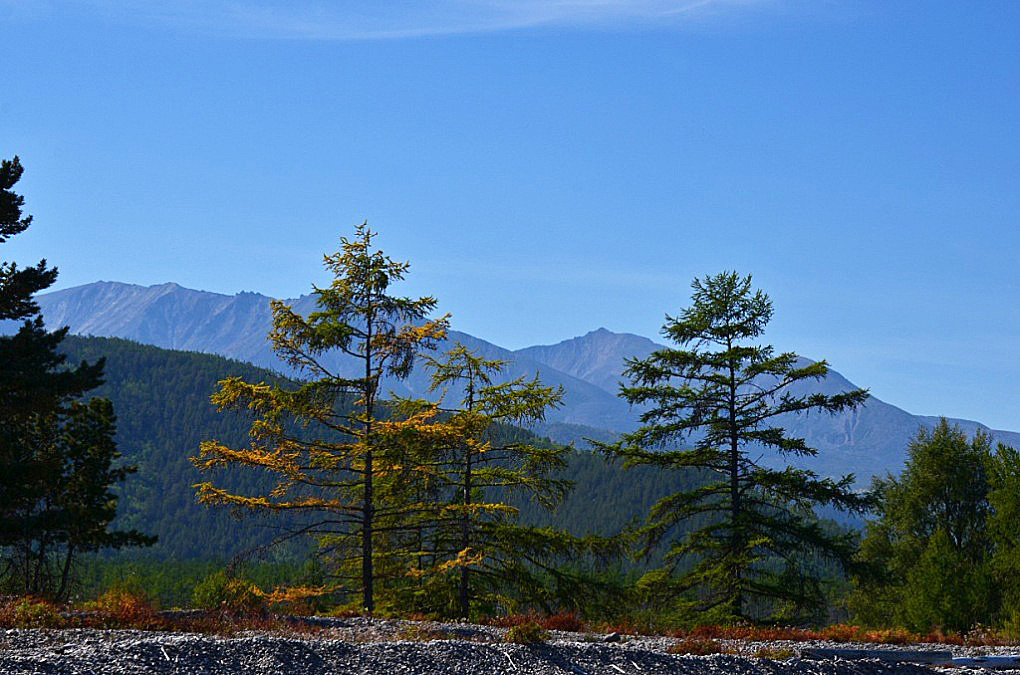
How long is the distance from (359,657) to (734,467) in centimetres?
1701

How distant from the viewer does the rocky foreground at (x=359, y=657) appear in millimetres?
13508

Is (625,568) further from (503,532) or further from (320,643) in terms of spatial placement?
(320,643)

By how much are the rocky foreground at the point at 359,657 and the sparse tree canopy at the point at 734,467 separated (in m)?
11.9

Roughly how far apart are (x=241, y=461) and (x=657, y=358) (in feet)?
40.3

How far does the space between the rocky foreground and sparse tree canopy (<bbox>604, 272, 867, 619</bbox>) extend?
11.9 m

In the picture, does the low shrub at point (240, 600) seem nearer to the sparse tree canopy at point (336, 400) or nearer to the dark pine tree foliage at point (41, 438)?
the sparse tree canopy at point (336, 400)

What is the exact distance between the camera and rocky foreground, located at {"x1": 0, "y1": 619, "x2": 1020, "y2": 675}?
13508 mm

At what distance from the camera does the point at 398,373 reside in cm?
2734

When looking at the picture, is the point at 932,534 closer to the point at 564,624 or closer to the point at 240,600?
the point at 564,624

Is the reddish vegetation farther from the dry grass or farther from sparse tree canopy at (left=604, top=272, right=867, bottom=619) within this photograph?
sparse tree canopy at (left=604, top=272, right=867, bottom=619)

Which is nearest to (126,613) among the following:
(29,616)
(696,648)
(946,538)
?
(29,616)

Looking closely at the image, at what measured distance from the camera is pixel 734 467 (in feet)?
94.7

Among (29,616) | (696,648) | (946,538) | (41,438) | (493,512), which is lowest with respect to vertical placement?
(696,648)

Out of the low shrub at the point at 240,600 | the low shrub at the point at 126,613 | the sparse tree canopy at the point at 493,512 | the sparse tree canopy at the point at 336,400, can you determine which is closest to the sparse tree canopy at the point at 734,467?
the sparse tree canopy at the point at 493,512
